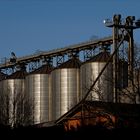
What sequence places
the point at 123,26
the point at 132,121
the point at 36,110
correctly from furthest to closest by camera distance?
the point at 36,110
the point at 123,26
the point at 132,121

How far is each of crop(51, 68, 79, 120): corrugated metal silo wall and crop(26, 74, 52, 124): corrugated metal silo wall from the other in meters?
2.72

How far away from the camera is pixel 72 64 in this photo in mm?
79875

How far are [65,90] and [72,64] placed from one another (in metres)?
4.98

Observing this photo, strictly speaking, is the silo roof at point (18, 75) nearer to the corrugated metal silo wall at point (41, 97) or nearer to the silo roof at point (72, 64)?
the corrugated metal silo wall at point (41, 97)

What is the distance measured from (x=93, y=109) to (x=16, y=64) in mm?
55003

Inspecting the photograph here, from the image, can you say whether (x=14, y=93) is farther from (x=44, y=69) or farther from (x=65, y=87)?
(x=65, y=87)

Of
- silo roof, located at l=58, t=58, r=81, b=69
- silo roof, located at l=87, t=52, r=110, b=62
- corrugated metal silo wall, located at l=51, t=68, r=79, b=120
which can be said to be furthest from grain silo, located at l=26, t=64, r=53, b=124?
silo roof, located at l=87, t=52, r=110, b=62

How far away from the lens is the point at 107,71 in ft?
225

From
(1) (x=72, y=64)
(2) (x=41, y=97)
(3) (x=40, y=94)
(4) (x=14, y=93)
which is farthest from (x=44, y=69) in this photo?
(1) (x=72, y=64)

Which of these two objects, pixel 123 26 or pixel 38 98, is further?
pixel 38 98

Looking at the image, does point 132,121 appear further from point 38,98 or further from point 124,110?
point 38,98

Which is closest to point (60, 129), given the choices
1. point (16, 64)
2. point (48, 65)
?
point (48, 65)

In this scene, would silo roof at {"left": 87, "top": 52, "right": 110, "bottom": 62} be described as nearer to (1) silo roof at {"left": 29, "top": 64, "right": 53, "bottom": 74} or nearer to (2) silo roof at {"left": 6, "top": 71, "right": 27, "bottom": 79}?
(1) silo roof at {"left": 29, "top": 64, "right": 53, "bottom": 74}

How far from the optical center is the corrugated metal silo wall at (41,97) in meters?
81.3
